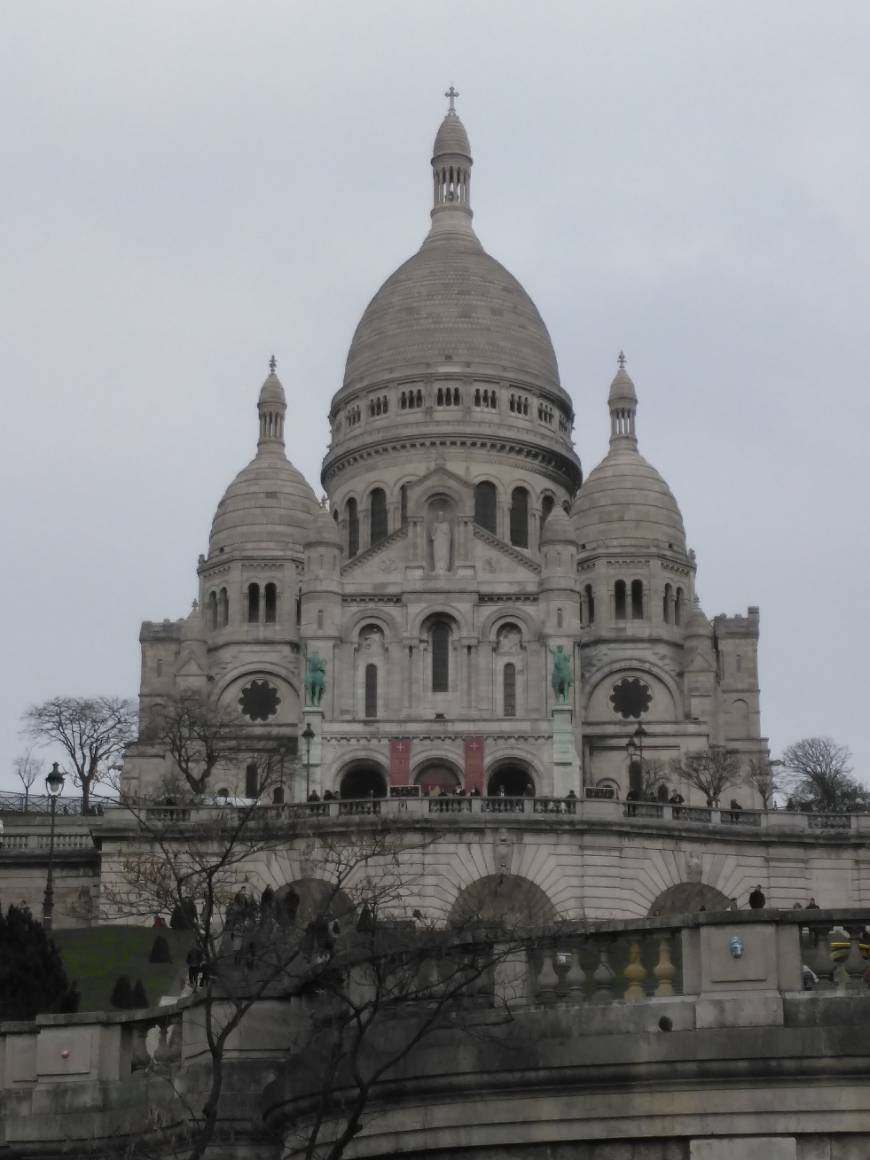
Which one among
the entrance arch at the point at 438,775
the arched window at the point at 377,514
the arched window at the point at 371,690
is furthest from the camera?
the arched window at the point at 377,514

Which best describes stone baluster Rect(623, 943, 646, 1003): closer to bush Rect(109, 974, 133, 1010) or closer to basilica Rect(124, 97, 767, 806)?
bush Rect(109, 974, 133, 1010)

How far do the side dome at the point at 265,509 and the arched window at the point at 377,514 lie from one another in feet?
9.60

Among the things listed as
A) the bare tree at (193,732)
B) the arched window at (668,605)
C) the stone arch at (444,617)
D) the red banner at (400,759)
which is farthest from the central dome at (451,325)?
the red banner at (400,759)

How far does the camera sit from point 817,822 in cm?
5747

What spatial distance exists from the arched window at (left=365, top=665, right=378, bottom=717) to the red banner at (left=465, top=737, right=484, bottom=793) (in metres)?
6.19

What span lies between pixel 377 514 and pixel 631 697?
1750cm

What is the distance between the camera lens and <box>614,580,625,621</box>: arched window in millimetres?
119088

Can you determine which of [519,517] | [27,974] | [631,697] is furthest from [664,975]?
[519,517]

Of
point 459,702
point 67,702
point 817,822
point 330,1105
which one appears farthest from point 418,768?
point 330,1105

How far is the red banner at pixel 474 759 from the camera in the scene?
10306cm

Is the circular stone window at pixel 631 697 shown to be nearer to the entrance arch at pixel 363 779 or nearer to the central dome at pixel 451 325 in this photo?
the entrance arch at pixel 363 779

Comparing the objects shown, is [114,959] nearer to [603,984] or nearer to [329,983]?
[329,983]

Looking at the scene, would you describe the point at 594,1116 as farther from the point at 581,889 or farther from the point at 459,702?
the point at 459,702

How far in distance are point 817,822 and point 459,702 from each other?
2054 inches
